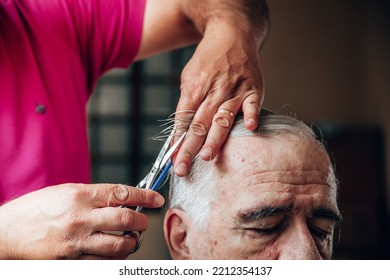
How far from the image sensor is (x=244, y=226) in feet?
2.52

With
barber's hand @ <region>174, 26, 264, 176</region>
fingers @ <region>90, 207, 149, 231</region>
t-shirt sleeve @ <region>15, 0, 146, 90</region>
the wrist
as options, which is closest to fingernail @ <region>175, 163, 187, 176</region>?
barber's hand @ <region>174, 26, 264, 176</region>

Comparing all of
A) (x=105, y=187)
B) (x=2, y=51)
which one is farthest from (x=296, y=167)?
(x=2, y=51)

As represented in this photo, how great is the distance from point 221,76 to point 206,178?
0.15 metres

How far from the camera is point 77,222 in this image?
66 centimetres

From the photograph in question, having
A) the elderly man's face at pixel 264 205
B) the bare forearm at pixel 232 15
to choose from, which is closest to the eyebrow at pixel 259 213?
the elderly man's face at pixel 264 205

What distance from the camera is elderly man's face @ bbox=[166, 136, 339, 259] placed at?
30.3 inches

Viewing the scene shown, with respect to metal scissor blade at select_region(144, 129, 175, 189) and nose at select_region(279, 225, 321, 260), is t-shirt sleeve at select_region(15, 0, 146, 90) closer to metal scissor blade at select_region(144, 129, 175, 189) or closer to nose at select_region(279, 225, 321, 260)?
metal scissor blade at select_region(144, 129, 175, 189)

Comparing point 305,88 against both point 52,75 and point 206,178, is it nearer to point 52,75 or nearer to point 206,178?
point 206,178

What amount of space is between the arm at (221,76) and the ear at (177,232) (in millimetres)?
102

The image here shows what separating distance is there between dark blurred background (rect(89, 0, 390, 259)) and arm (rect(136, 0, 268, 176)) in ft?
0.26

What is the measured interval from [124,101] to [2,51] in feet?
1.20

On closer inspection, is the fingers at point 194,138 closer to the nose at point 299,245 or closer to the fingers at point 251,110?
the fingers at point 251,110

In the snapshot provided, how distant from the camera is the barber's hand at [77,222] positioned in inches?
26.1

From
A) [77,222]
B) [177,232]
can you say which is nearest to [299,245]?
[177,232]
